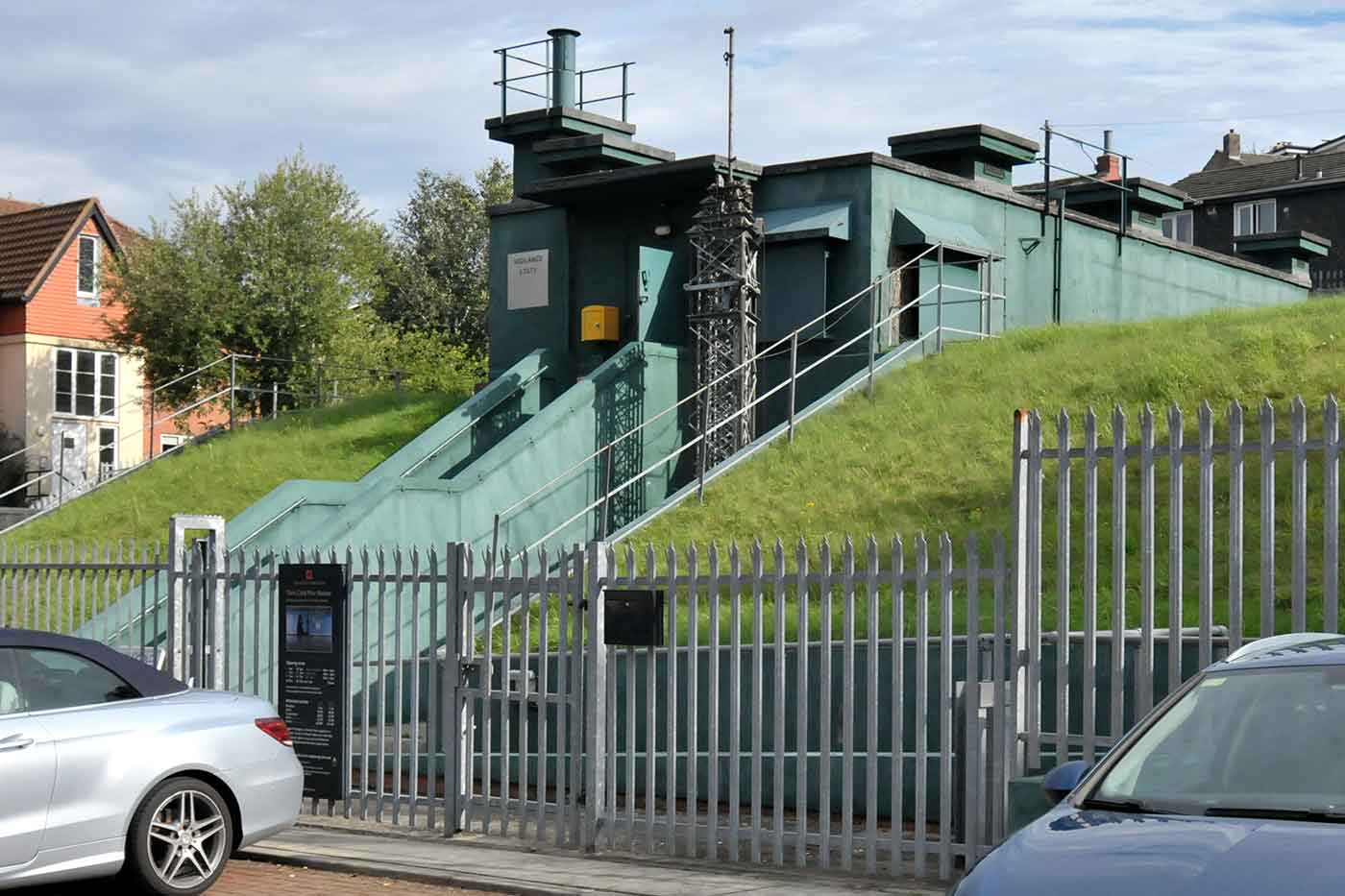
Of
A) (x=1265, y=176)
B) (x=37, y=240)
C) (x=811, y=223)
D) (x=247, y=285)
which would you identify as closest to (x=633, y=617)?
(x=811, y=223)

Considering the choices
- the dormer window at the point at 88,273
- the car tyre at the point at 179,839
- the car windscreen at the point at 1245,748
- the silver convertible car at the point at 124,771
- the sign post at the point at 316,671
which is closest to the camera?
the car windscreen at the point at 1245,748

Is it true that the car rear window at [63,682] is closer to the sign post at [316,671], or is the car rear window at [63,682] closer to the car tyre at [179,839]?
the car tyre at [179,839]

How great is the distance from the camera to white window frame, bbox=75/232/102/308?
156 ft

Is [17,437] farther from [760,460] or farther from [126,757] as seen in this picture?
[126,757]

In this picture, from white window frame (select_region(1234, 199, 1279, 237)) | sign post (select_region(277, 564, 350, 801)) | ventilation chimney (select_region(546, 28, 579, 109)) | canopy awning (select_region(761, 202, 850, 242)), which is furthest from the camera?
white window frame (select_region(1234, 199, 1279, 237))

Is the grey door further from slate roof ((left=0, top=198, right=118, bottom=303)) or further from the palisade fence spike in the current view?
the palisade fence spike

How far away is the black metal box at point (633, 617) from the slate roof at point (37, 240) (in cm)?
3966

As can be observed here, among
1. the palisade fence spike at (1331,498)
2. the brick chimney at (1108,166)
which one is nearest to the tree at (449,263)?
the brick chimney at (1108,166)

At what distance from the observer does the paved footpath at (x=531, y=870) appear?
8.91 metres

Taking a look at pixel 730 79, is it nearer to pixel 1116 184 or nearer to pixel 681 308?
pixel 681 308

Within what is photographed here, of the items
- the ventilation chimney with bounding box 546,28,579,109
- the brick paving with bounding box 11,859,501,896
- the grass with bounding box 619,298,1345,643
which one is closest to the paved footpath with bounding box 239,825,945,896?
the brick paving with bounding box 11,859,501,896

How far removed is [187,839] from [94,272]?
42256 millimetres

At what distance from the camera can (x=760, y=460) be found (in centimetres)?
1866

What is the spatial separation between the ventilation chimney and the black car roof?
21597 millimetres
